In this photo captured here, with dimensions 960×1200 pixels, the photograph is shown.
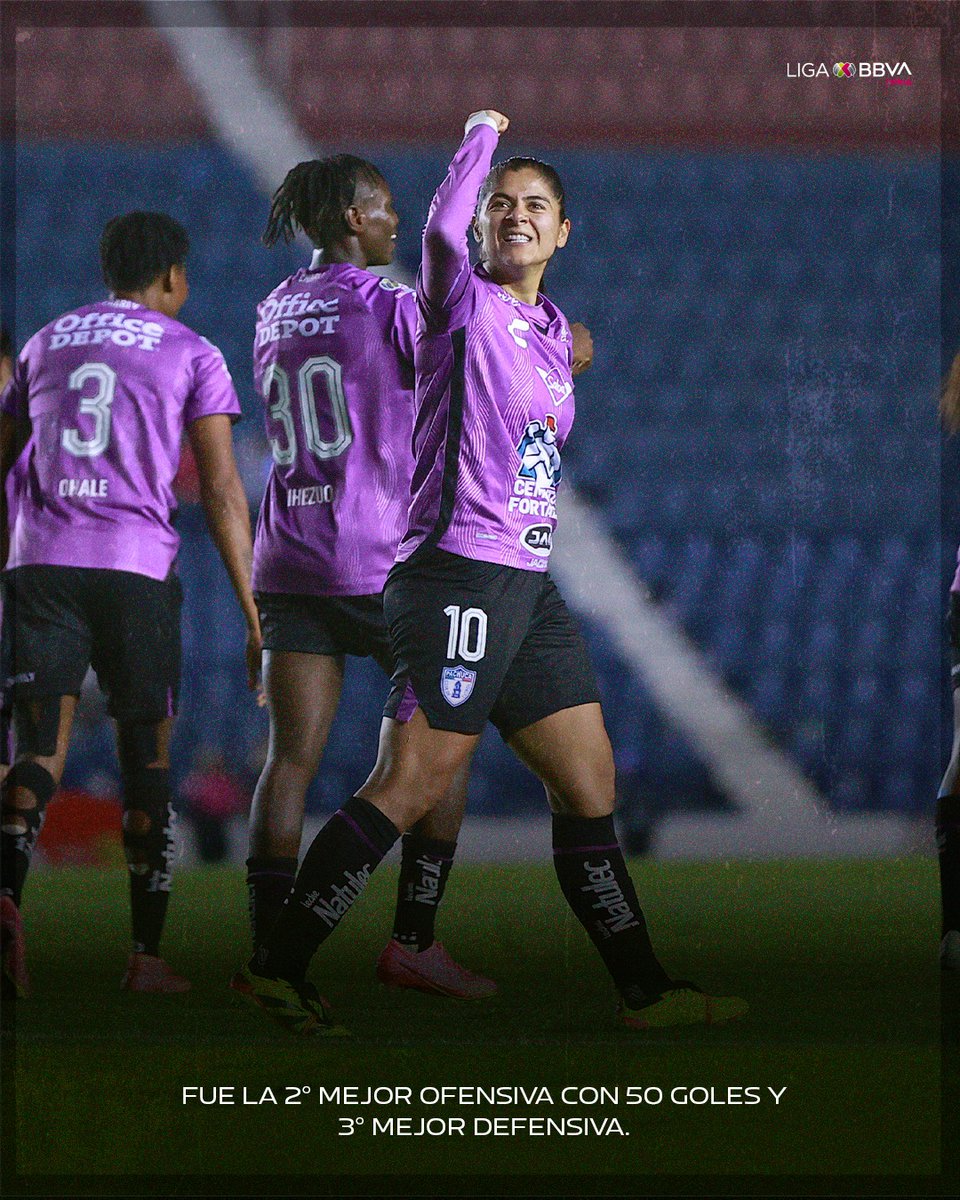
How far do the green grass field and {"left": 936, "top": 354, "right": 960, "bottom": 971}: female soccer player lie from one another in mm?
49

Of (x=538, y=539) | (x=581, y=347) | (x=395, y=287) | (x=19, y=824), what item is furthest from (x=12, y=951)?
(x=581, y=347)

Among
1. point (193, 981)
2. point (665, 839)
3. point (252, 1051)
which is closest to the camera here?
point (252, 1051)

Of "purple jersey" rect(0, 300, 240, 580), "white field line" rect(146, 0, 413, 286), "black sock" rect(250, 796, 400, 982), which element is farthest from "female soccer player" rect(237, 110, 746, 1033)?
"purple jersey" rect(0, 300, 240, 580)

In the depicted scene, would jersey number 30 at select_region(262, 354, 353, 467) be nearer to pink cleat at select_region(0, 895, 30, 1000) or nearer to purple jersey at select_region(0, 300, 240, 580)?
purple jersey at select_region(0, 300, 240, 580)

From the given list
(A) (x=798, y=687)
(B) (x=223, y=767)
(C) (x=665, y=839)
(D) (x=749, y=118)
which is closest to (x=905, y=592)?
(A) (x=798, y=687)

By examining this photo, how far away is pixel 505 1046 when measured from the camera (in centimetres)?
244

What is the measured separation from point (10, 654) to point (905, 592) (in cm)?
181

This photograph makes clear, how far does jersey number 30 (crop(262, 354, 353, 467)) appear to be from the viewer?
8.61ft

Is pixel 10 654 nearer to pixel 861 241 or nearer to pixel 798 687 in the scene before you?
pixel 798 687

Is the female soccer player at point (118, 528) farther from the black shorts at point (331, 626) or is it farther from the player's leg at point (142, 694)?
the black shorts at point (331, 626)

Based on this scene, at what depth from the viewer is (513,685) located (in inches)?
93.8

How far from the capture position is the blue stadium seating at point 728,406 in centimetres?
266

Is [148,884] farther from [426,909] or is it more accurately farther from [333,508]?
[333,508]

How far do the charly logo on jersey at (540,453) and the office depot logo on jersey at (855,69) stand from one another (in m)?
0.79
